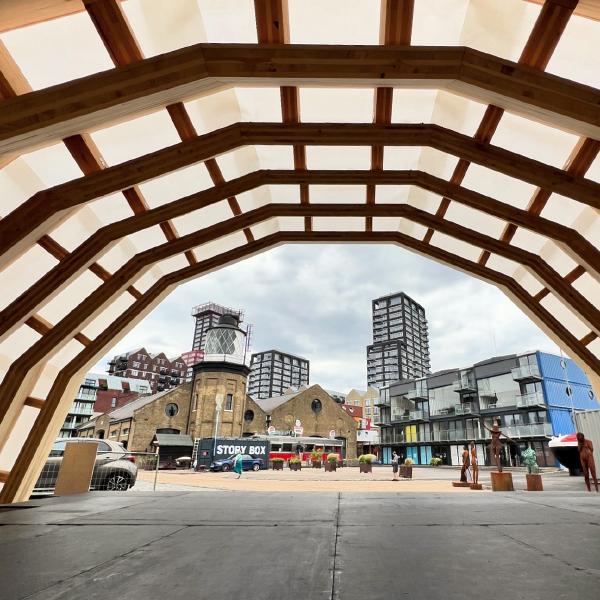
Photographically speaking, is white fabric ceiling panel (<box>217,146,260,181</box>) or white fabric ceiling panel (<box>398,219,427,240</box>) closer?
white fabric ceiling panel (<box>217,146,260,181</box>)

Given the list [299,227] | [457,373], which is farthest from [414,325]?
[299,227]

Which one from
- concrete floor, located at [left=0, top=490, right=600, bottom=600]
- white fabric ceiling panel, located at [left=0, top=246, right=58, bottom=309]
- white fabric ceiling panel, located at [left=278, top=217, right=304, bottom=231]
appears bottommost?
concrete floor, located at [left=0, top=490, right=600, bottom=600]

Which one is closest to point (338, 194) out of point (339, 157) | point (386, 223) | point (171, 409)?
point (339, 157)

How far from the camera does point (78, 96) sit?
469cm

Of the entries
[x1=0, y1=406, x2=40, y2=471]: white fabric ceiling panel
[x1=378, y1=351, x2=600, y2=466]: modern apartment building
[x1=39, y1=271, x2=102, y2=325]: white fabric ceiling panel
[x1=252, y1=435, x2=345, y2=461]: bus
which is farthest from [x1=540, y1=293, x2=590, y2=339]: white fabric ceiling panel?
[x1=252, y1=435, x2=345, y2=461]: bus

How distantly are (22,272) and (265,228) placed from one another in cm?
565

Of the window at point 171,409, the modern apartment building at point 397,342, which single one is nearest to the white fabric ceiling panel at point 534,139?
the window at point 171,409

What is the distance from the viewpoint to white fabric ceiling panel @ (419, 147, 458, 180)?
7.47 meters

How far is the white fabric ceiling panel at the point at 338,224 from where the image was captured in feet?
33.6

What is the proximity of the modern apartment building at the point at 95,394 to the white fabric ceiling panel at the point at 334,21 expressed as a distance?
236 ft

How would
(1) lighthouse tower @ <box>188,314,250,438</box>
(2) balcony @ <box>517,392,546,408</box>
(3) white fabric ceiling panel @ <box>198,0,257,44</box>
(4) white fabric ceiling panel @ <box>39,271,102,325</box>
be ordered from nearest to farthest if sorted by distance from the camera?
(3) white fabric ceiling panel @ <box>198,0,257,44</box> < (4) white fabric ceiling panel @ <box>39,271,102,325</box> < (2) balcony @ <box>517,392,546,408</box> < (1) lighthouse tower @ <box>188,314,250,438</box>

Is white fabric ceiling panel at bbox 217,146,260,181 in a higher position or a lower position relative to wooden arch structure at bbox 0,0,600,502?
higher

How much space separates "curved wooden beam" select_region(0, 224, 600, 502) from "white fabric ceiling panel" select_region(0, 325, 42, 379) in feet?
4.21

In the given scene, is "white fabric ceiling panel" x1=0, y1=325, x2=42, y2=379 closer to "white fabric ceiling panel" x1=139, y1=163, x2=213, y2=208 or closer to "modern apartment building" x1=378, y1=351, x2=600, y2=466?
"white fabric ceiling panel" x1=139, y1=163, x2=213, y2=208
